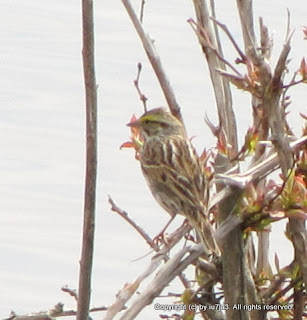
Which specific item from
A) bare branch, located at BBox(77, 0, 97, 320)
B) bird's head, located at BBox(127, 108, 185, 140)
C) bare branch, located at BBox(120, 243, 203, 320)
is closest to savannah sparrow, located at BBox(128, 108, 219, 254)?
bird's head, located at BBox(127, 108, 185, 140)

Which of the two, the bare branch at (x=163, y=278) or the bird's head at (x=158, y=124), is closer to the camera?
the bare branch at (x=163, y=278)

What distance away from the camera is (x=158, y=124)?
5.36m

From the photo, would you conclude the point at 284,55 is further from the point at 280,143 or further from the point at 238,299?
the point at 238,299

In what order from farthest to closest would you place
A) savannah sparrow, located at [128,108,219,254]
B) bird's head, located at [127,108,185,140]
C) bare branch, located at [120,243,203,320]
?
bird's head, located at [127,108,185,140] → savannah sparrow, located at [128,108,219,254] → bare branch, located at [120,243,203,320]

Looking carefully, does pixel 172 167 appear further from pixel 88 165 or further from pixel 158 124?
pixel 88 165

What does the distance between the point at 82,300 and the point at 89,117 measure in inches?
20.4

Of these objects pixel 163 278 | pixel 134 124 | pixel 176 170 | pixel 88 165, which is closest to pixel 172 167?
pixel 176 170

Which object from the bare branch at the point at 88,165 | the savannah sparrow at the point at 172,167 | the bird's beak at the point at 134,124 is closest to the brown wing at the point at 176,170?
the savannah sparrow at the point at 172,167

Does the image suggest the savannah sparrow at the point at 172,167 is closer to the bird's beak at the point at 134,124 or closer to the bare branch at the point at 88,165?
the bird's beak at the point at 134,124

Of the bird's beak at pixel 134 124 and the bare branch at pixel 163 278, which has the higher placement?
the bird's beak at pixel 134 124

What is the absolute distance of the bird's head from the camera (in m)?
5.24

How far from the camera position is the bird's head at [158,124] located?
5238 mm

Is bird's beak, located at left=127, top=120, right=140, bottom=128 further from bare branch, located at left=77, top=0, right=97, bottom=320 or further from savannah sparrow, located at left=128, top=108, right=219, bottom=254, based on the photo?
bare branch, located at left=77, top=0, right=97, bottom=320

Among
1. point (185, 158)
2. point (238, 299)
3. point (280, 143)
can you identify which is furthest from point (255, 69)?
point (185, 158)
